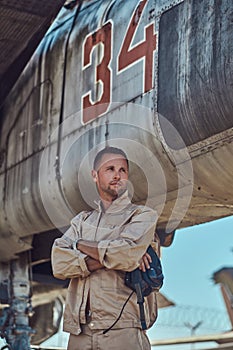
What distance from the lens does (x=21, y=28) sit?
31.2ft

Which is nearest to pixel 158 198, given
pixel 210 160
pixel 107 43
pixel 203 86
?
pixel 210 160

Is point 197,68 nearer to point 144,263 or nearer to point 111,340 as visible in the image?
point 144,263

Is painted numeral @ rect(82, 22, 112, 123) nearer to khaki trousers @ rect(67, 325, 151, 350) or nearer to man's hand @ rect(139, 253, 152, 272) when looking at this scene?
man's hand @ rect(139, 253, 152, 272)

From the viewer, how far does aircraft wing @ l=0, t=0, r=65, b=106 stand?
9.20 metres

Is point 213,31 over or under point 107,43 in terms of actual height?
under

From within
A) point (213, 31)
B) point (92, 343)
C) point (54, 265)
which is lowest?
point (92, 343)

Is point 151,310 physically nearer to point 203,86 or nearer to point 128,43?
point 203,86

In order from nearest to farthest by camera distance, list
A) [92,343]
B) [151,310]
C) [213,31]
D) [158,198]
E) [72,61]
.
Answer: [92,343], [151,310], [213,31], [158,198], [72,61]

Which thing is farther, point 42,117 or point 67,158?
point 42,117

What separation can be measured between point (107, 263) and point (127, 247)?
0.18m

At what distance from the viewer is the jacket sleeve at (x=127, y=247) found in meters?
4.45

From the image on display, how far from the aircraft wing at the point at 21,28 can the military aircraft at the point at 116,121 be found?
196mm

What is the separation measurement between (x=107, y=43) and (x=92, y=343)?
4545 mm

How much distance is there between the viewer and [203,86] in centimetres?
633
